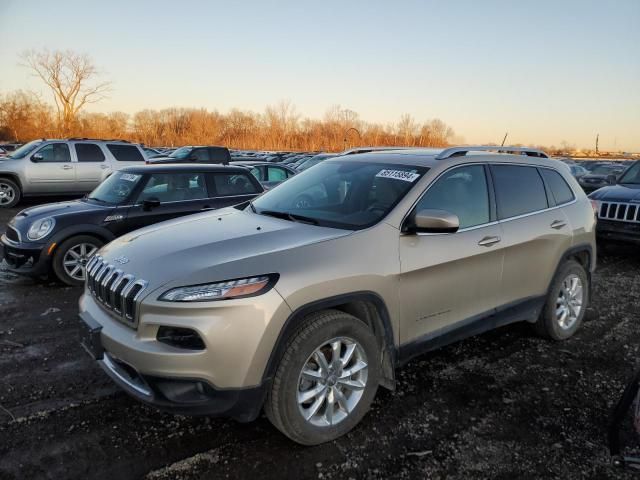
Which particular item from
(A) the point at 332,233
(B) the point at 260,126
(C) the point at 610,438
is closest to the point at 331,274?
(A) the point at 332,233

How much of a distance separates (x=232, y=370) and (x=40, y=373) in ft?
7.11

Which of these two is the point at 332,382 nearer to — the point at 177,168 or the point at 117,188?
the point at 177,168

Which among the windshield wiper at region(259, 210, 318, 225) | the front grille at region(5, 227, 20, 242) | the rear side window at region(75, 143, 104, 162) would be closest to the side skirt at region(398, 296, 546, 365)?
the windshield wiper at region(259, 210, 318, 225)

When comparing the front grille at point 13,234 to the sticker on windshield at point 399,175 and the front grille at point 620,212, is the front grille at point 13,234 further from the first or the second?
the front grille at point 620,212

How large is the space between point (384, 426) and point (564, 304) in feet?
8.15

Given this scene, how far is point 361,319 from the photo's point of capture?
9.81 feet

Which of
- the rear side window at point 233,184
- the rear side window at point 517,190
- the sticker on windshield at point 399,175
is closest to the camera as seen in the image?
the sticker on windshield at point 399,175

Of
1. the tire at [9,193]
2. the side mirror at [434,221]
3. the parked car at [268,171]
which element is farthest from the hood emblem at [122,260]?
the tire at [9,193]

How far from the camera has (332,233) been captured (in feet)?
9.64

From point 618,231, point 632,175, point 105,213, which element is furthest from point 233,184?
point 632,175

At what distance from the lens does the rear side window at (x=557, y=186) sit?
4375mm

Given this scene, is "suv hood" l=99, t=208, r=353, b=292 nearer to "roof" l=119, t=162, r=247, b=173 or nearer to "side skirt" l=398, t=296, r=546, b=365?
"side skirt" l=398, t=296, r=546, b=365

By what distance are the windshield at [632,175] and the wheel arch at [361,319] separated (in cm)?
769

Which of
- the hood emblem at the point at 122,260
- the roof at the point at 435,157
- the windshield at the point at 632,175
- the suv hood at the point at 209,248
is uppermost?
the roof at the point at 435,157
